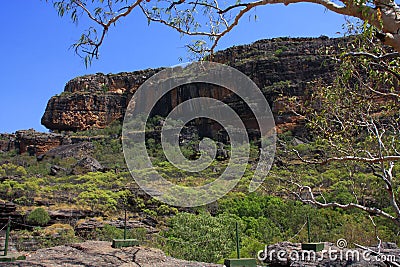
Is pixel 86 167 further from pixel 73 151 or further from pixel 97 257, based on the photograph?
pixel 97 257

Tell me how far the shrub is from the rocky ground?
1197 cm

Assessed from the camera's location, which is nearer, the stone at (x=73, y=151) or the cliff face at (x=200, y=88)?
the stone at (x=73, y=151)

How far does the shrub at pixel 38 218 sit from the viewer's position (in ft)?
57.4

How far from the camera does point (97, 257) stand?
568cm

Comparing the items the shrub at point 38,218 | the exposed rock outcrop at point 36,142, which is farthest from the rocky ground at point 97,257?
the exposed rock outcrop at point 36,142

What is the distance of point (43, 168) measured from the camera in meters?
35.9

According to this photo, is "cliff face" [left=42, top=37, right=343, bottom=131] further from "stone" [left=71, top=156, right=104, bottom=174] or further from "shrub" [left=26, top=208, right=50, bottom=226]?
"shrub" [left=26, top=208, right=50, bottom=226]

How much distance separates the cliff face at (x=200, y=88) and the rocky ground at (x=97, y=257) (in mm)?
35827

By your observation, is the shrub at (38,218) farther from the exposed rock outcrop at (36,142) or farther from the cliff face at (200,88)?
the exposed rock outcrop at (36,142)

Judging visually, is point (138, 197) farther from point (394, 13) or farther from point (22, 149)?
point (22, 149)

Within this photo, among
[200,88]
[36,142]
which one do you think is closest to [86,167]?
[36,142]

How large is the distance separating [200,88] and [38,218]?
35.3 m

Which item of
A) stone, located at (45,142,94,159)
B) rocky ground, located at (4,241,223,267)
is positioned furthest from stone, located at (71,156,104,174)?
rocky ground, located at (4,241,223,267)

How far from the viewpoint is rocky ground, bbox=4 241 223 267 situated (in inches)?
205
